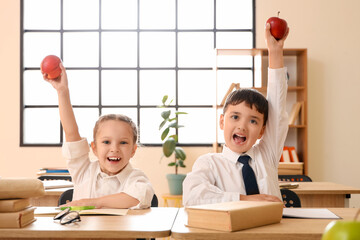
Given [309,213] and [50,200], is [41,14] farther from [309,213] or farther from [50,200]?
[309,213]

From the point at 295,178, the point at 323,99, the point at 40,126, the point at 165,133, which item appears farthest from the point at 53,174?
the point at 323,99

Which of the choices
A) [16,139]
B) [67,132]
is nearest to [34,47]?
[16,139]

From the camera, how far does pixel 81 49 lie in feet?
20.3

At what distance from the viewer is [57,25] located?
6188mm

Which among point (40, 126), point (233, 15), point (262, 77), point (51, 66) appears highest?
point (233, 15)

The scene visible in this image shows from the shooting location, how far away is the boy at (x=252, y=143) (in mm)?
1872

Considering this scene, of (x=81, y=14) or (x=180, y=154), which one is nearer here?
(x=180, y=154)

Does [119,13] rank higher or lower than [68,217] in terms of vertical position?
higher

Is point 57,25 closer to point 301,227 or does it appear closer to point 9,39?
point 9,39

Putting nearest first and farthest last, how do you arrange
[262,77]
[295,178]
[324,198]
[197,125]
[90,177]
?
[90,177] → [324,198] → [295,178] → [262,77] → [197,125]

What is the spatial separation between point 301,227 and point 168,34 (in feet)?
16.7

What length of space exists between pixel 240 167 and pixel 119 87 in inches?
173

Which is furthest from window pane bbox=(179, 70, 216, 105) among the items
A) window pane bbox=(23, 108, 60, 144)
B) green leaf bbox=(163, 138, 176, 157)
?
window pane bbox=(23, 108, 60, 144)

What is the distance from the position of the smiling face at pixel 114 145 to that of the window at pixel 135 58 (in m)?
4.00
